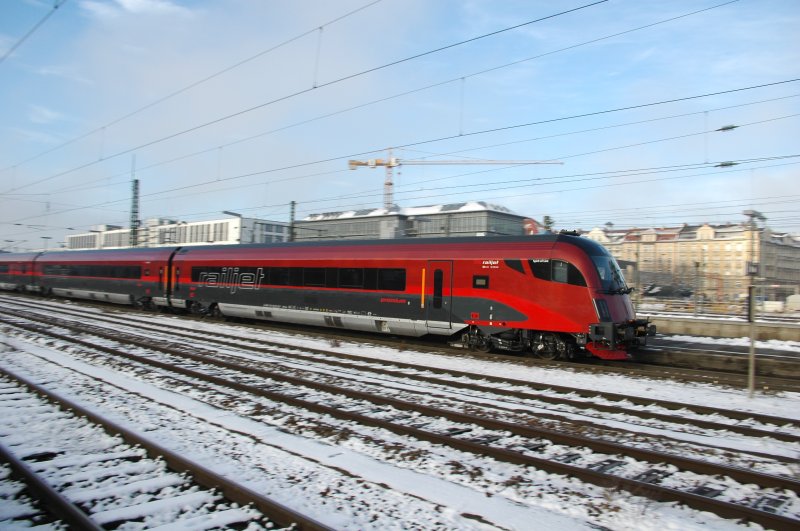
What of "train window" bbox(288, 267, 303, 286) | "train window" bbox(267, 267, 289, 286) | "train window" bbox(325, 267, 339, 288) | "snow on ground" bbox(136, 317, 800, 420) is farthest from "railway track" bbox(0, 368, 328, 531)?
"train window" bbox(267, 267, 289, 286)

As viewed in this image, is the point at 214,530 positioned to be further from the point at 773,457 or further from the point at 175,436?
the point at 773,457

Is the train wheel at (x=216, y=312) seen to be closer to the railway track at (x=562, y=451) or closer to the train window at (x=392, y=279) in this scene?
the train window at (x=392, y=279)

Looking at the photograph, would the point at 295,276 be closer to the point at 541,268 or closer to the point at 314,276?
the point at 314,276

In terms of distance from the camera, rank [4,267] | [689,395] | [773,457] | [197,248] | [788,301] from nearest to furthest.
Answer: [773,457]
[689,395]
[197,248]
[788,301]
[4,267]

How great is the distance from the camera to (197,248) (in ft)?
77.4

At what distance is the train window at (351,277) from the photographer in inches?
659

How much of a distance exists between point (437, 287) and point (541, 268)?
296cm

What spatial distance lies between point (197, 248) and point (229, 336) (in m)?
7.88

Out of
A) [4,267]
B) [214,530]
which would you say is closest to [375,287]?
[214,530]

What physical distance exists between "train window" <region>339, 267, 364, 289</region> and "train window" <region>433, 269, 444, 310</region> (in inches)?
104

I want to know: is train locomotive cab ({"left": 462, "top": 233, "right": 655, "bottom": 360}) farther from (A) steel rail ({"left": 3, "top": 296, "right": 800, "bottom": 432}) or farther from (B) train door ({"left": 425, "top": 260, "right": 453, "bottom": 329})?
(A) steel rail ({"left": 3, "top": 296, "right": 800, "bottom": 432})

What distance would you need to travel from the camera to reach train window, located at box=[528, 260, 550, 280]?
13.1 m

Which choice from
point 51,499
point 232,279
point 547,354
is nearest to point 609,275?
point 547,354

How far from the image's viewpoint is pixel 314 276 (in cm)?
1814
